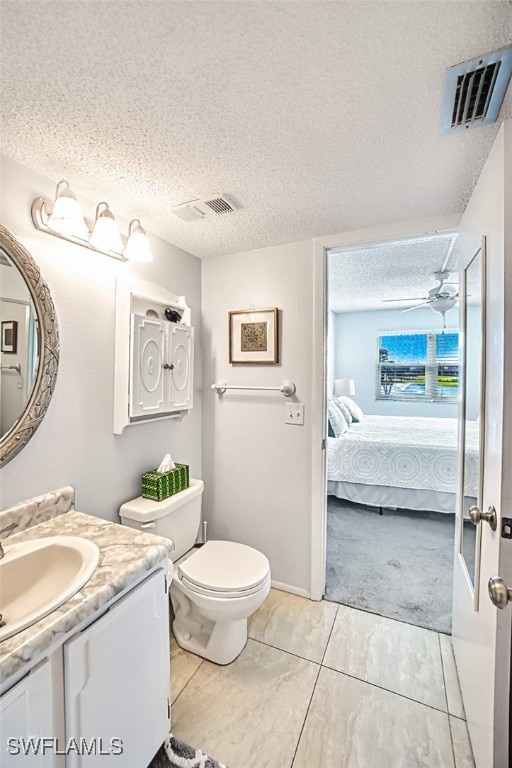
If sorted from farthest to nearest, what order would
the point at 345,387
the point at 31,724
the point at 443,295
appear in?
the point at 345,387 → the point at 443,295 → the point at 31,724

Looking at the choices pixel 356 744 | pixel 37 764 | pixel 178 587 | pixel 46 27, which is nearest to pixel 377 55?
pixel 46 27

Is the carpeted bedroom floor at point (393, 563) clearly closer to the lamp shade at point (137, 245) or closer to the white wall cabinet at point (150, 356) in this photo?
the white wall cabinet at point (150, 356)

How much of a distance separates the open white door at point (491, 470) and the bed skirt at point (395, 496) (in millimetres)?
1885

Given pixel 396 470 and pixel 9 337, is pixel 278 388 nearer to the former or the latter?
pixel 9 337

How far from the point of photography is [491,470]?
95 cm

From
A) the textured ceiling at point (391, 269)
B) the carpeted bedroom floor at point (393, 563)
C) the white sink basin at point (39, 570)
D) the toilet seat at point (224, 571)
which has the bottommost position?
the carpeted bedroom floor at point (393, 563)

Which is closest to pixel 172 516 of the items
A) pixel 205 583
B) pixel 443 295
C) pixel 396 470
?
pixel 205 583

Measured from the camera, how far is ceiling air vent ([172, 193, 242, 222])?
4.90 feet

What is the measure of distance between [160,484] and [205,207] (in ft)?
4.44

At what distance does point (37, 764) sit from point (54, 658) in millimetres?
201

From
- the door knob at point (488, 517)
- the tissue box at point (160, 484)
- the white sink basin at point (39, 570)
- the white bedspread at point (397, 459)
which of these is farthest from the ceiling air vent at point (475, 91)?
the white bedspread at point (397, 459)

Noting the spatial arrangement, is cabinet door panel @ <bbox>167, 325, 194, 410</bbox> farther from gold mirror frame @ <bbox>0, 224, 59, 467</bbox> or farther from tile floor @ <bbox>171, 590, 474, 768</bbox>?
tile floor @ <bbox>171, 590, 474, 768</bbox>

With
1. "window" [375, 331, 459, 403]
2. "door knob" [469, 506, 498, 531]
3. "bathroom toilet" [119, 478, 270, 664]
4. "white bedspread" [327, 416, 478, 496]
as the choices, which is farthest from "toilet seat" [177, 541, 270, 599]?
"window" [375, 331, 459, 403]

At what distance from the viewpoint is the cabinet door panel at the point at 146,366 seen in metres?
1.57
